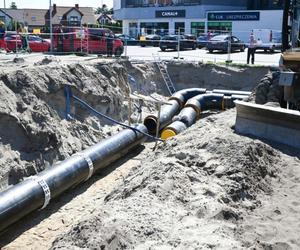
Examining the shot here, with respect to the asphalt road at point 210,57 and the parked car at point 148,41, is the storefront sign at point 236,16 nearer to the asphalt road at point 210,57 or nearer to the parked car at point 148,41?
the parked car at point 148,41

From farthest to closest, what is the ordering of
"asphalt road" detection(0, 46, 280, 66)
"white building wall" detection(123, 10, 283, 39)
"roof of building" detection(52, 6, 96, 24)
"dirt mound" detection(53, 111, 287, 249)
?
1. "roof of building" detection(52, 6, 96, 24)
2. "white building wall" detection(123, 10, 283, 39)
3. "asphalt road" detection(0, 46, 280, 66)
4. "dirt mound" detection(53, 111, 287, 249)

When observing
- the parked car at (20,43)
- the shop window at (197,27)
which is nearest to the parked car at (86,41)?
the parked car at (20,43)

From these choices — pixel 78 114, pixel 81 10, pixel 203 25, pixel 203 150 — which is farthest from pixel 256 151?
pixel 81 10

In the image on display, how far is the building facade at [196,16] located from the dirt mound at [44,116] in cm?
3333

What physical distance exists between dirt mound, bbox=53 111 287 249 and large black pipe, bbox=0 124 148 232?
1.77 meters

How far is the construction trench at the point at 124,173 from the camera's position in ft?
17.8

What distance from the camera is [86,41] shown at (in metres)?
23.8

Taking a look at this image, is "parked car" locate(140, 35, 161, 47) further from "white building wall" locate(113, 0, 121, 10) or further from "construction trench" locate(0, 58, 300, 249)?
"white building wall" locate(113, 0, 121, 10)

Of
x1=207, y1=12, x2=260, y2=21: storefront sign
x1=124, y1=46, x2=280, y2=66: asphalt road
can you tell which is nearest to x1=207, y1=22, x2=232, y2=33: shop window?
x1=207, y1=12, x2=260, y2=21: storefront sign

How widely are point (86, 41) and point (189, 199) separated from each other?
18.7 m

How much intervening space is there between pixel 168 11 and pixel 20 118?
151ft

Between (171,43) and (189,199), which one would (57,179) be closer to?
(189,199)

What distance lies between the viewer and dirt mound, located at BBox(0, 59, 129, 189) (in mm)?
9781

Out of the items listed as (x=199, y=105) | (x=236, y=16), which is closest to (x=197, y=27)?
(x=236, y=16)
